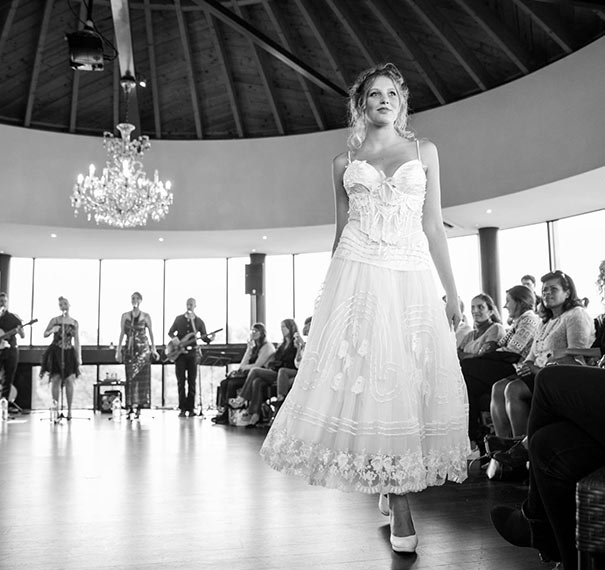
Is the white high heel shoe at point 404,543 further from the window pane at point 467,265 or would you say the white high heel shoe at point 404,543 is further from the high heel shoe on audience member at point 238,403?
the window pane at point 467,265

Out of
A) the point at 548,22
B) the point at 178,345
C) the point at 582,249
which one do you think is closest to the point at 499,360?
the point at 548,22

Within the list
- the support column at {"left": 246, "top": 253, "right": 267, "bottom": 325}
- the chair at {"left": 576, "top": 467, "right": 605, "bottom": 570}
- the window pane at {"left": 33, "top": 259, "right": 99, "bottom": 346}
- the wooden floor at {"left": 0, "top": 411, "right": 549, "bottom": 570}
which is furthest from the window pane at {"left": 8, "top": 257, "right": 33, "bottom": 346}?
the chair at {"left": 576, "top": 467, "right": 605, "bottom": 570}

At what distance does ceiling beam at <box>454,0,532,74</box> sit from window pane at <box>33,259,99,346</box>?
28.2 feet

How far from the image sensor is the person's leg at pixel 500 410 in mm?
4117

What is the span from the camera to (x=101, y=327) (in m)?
13.3

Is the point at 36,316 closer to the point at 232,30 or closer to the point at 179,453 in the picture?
the point at 232,30

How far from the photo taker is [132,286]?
13750mm

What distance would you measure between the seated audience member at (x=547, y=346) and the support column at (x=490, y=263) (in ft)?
21.9

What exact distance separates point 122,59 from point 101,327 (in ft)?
20.6

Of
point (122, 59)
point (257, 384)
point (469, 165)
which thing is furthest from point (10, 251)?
point (469, 165)

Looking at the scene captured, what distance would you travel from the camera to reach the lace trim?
2.17 m

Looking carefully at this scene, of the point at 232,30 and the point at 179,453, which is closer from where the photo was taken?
the point at 179,453

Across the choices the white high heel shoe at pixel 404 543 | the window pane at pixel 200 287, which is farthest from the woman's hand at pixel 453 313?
the window pane at pixel 200 287

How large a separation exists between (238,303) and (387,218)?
11.4 m
